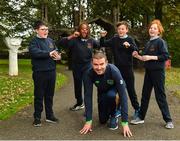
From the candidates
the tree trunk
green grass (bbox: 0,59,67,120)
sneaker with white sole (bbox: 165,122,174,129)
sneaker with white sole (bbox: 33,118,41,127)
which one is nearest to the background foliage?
the tree trunk

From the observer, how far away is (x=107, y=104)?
25.8 ft

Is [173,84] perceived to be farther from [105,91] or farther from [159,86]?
[105,91]

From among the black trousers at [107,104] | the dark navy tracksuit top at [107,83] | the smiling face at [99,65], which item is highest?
the smiling face at [99,65]

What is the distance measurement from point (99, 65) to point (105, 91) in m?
0.73

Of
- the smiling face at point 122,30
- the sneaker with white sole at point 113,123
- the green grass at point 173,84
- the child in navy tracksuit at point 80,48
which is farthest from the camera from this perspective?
the green grass at point 173,84

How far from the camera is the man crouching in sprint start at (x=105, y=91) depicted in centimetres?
730

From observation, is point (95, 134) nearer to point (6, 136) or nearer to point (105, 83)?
point (105, 83)

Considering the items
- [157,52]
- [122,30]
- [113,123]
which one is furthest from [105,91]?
[122,30]

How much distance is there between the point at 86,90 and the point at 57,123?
3.66 feet

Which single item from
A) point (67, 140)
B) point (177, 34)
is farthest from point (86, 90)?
point (177, 34)

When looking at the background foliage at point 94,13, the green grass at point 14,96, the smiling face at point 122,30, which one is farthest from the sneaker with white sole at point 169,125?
the background foliage at point 94,13

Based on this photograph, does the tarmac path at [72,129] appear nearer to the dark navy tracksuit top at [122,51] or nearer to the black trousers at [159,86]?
the black trousers at [159,86]

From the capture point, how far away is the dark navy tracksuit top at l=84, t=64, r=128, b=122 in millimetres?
7382

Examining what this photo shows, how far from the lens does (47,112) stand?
8430mm
